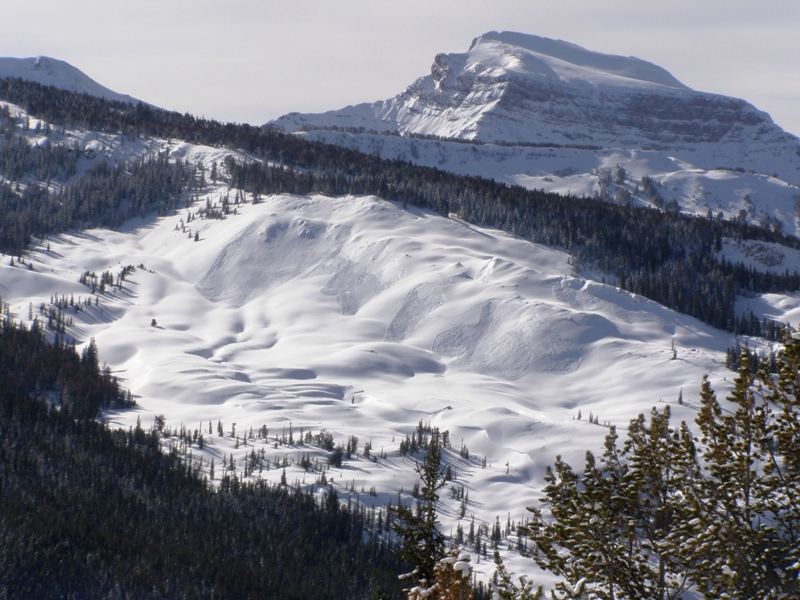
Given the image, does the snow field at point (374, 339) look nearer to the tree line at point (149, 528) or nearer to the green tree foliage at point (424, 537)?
the tree line at point (149, 528)

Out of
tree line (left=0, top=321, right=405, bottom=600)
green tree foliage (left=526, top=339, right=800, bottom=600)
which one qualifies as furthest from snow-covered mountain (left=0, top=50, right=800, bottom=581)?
green tree foliage (left=526, top=339, right=800, bottom=600)

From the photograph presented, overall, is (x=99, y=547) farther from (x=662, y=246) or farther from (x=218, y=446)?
(x=662, y=246)

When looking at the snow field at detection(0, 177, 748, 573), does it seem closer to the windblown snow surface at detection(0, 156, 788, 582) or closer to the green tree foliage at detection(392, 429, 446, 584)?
the windblown snow surface at detection(0, 156, 788, 582)

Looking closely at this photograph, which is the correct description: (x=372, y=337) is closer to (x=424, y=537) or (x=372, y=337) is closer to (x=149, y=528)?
(x=149, y=528)

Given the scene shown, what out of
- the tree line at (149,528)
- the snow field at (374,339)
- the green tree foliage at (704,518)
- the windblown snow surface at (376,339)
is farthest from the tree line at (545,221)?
the green tree foliage at (704,518)

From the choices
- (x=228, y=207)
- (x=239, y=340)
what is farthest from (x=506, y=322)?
(x=228, y=207)

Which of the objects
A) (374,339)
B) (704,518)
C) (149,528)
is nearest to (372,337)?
(374,339)

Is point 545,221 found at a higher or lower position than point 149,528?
higher

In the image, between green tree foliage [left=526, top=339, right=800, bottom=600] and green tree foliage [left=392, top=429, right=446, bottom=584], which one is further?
green tree foliage [left=392, top=429, right=446, bottom=584]
